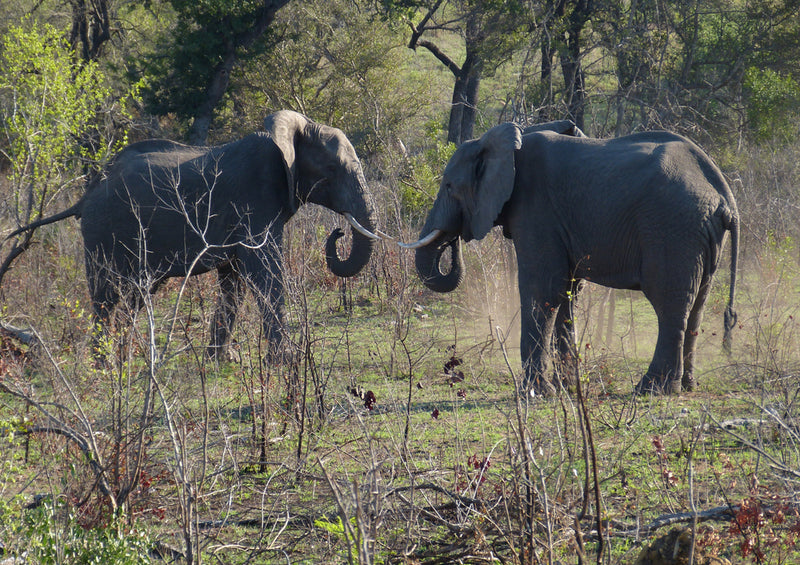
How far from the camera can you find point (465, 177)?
27.2ft

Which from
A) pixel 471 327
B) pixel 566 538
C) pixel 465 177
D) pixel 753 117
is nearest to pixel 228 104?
pixel 753 117

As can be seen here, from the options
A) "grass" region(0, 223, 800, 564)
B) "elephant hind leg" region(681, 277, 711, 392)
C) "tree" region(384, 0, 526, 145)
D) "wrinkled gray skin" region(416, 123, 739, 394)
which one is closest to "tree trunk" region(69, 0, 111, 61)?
"tree" region(384, 0, 526, 145)

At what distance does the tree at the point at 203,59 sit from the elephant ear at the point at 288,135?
11587mm

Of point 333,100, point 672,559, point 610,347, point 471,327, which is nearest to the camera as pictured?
point 672,559

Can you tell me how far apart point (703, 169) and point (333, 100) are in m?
16.8

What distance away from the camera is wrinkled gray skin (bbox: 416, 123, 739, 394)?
725 cm

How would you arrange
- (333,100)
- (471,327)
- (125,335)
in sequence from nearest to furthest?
(125,335) → (471,327) → (333,100)

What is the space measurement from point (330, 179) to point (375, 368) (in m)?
1.84

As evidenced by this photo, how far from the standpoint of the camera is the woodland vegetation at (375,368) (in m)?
4.39

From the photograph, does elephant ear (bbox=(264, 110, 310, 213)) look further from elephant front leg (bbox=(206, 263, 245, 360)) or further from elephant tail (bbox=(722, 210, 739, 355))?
elephant tail (bbox=(722, 210, 739, 355))

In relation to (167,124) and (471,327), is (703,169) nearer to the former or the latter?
(471,327)

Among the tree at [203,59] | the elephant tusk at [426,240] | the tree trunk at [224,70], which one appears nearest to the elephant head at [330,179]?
the elephant tusk at [426,240]

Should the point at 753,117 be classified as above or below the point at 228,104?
below

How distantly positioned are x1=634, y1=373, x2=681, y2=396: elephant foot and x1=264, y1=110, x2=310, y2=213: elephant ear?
3.54 meters
